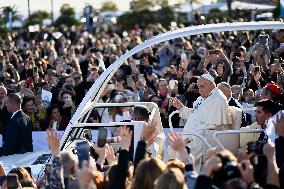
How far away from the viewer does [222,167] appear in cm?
830

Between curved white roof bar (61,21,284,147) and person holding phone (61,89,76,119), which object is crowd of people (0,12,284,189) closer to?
person holding phone (61,89,76,119)

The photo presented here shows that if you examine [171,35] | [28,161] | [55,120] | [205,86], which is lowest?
[55,120]

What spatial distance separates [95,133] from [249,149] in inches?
202

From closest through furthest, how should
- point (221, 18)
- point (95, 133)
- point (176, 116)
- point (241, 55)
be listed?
point (95, 133)
point (176, 116)
point (241, 55)
point (221, 18)

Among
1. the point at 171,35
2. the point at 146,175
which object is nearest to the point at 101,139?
the point at 146,175

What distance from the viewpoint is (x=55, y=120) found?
17.1 meters

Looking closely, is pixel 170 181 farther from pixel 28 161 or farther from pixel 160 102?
pixel 160 102

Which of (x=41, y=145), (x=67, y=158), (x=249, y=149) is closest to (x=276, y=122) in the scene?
(x=249, y=149)

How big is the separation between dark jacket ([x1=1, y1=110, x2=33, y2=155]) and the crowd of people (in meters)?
0.02

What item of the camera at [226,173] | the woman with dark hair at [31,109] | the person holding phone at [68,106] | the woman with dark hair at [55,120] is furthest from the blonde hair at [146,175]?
the woman with dark hair at [31,109]

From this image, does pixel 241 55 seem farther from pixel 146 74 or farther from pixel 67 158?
pixel 67 158

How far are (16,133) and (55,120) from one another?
3.29m

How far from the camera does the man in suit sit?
1383 centimetres

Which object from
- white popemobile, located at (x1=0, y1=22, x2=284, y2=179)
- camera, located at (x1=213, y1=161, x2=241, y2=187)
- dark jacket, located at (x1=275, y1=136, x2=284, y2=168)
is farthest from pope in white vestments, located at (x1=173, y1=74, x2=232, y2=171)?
camera, located at (x1=213, y1=161, x2=241, y2=187)
